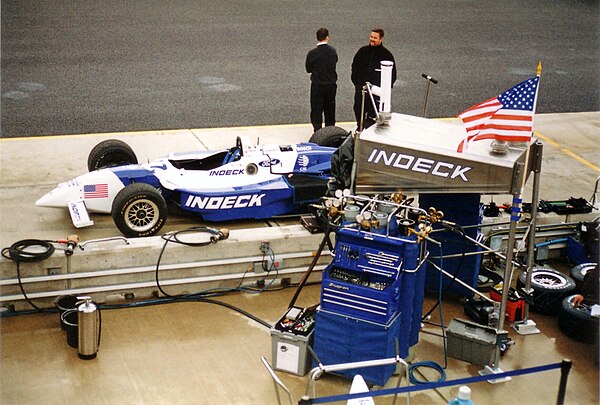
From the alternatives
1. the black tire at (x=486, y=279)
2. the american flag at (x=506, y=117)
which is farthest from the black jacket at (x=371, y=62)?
the american flag at (x=506, y=117)

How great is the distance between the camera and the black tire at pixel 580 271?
36.4 ft

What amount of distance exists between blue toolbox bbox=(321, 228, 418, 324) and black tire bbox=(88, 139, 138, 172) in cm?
481

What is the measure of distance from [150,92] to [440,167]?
10.3m

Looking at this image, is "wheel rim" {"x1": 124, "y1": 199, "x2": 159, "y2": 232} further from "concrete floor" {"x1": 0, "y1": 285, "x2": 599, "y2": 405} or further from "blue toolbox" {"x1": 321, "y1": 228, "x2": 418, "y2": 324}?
"blue toolbox" {"x1": 321, "y1": 228, "x2": 418, "y2": 324}

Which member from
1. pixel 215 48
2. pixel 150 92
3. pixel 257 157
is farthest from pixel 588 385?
pixel 215 48

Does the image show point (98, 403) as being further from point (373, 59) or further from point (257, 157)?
point (373, 59)

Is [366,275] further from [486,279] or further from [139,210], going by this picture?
[139,210]

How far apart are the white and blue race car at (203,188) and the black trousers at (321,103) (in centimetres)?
290

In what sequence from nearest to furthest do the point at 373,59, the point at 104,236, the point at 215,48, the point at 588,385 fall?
the point at 588,385 → the point at 104,236 → the point at 373,59 → the point at 215,48

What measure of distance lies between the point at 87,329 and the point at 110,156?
4178mm

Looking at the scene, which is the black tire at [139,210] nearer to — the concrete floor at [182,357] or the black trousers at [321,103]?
the concrete floor at [182,357]

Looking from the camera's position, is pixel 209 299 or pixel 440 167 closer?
pixel 440 167

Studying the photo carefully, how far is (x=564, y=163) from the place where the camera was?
15.6 m

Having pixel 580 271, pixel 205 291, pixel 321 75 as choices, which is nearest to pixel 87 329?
pixel 205 291
